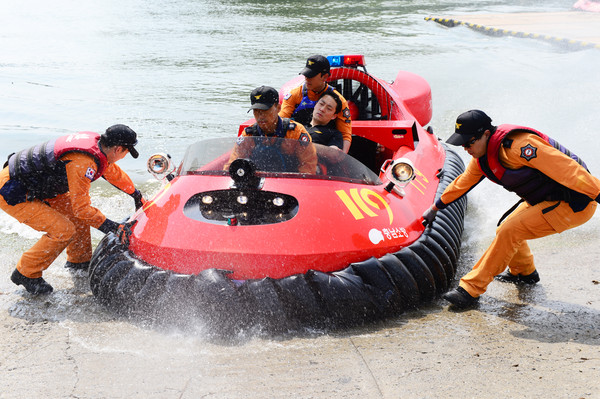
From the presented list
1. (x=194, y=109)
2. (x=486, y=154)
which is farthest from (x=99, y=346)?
(x=194, y=109)

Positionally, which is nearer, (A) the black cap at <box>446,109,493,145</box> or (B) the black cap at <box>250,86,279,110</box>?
(A) the black cap at <box>446,109,493,145</box>

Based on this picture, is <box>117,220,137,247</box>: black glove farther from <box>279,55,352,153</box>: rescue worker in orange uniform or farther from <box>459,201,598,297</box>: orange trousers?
<box>459,201,598,297</box>: orange trousers

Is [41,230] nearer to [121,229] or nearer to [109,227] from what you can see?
[109,227]

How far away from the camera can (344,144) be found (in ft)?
17.7

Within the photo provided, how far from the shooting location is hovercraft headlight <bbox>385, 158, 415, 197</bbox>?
15.1 ft

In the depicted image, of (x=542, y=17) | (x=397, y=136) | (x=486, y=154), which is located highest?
(x=486, y=154)

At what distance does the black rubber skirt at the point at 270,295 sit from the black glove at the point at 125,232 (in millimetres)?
129

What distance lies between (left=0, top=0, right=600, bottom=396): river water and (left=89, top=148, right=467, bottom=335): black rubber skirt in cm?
33

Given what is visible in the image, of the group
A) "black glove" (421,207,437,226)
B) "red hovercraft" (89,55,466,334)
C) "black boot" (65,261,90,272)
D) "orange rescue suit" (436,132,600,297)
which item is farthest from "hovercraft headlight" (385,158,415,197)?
"black boot" (65,261,90,272)

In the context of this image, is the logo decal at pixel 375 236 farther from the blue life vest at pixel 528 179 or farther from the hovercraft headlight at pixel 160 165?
the hovercraft headlight at pixel 160 165

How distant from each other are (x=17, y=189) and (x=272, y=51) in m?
12.4

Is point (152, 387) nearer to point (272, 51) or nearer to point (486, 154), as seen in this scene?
point (486, 154)

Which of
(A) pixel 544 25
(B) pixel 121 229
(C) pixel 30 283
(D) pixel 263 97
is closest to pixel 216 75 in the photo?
(D) pixel 263 97

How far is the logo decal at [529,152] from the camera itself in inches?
152
